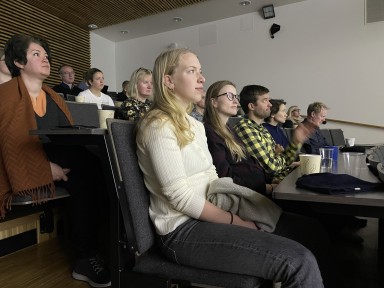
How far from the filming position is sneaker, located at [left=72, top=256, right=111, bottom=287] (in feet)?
4.94

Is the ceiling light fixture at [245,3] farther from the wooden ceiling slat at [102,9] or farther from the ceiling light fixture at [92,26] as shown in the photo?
the ceiling light fixture at [92,26]

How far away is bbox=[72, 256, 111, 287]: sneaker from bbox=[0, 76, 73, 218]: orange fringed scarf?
40cm

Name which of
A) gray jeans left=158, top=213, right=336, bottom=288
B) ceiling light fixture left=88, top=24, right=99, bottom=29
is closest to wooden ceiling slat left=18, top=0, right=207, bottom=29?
ceiling light fixture left=88, top=24, right=99, bottom=29

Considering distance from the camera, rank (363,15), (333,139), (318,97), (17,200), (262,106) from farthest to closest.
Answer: (318,97) → (363,15) → (333,139) → (262,106) → (17,200)

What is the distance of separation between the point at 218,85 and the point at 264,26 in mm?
5708

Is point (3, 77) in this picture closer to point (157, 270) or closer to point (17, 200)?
point (17, 200)

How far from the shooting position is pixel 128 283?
3.15ft

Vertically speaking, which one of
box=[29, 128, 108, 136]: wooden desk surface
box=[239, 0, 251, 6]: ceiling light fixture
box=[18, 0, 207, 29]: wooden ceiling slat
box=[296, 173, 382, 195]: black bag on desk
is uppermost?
box=[239, 0, 251, 6]: ceiling light fixture

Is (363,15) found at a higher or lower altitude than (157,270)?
higher

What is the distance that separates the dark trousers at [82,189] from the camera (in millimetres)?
1644

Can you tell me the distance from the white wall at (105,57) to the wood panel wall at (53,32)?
1.17 feet

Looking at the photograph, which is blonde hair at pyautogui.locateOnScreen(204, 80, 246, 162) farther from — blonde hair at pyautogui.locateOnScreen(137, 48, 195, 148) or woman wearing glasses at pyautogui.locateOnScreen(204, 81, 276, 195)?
blonde hair at pyautogui.locateOnScreen(137, 48, 195, 148)

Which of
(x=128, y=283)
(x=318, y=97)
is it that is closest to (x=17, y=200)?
(x=128, y=283)

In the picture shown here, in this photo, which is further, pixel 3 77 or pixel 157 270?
pixel 3 77
